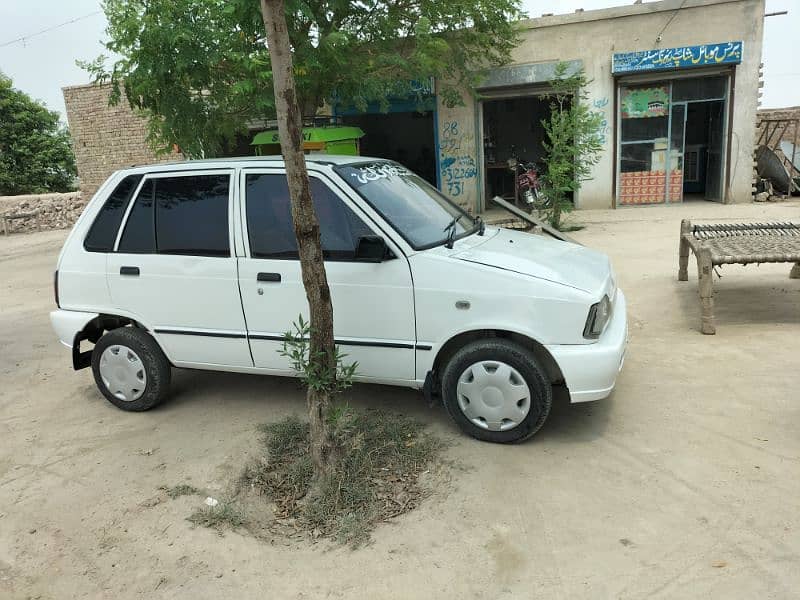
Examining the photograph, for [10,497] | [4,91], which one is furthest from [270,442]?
[4,91]

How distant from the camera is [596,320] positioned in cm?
366

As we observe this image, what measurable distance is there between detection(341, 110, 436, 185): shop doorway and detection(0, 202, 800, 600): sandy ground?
14208 mm

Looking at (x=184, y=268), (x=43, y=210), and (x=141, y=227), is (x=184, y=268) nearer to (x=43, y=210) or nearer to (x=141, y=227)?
(x=141, y=227)

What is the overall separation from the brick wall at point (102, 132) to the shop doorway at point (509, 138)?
9.13 metres

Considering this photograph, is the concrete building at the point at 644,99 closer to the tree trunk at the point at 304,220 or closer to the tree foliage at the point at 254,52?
the tree foliage at the point at 254,52

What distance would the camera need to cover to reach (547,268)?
3.86 metres

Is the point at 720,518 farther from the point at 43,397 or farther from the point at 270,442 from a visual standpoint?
the point at 43,397

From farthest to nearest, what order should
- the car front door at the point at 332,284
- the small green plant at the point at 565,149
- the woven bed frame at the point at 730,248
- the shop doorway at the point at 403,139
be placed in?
the shop doorway at the point at 403,139 < the small green plant at the point at 565,149 < the woven bed frame at the point at 730,248 < the car front door at the point at 332,284

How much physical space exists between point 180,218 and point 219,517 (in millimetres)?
2189

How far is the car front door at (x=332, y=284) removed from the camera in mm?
3887

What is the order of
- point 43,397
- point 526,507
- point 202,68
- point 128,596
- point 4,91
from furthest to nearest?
point 4,91, point 202,68, point 43,397, point 526,507, point 128,596

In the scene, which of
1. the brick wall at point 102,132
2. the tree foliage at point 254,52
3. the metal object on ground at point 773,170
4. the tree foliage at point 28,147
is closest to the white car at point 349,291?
the tree foliage at point 254,52

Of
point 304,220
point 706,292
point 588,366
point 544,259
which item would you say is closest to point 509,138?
point 706,292

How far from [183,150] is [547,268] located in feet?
28.2
